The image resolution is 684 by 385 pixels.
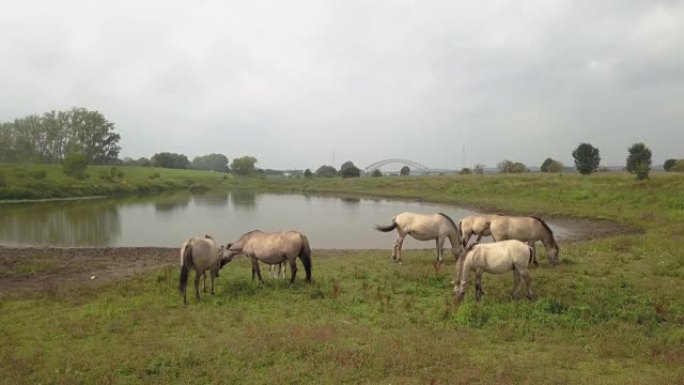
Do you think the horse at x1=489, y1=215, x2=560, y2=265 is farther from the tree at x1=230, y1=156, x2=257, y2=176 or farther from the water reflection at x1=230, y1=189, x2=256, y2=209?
the tree at x1=230, y1=156, x2=257, y2=176

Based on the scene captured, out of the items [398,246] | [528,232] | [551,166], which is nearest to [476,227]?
[528,232]

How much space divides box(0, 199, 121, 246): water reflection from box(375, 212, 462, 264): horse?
1492 cm

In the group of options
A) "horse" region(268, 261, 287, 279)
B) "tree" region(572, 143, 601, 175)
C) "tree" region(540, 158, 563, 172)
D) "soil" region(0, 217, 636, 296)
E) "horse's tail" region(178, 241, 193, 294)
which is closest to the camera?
"horse's tail" region(178, 241, 193, 294)

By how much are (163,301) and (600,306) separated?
9.13 m

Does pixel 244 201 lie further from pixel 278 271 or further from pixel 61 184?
pixel 278 271

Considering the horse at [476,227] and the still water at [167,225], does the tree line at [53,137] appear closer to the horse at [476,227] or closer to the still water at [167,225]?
the still water at [167,225]

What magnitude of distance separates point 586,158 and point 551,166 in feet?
51.9

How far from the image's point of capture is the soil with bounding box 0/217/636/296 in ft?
42.5

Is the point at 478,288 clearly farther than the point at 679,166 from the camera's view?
No

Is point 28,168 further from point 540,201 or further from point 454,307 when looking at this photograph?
point 454,307

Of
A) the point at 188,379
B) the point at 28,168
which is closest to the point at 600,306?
the point at 188,379

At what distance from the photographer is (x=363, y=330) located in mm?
8062

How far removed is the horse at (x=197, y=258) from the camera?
1031cm

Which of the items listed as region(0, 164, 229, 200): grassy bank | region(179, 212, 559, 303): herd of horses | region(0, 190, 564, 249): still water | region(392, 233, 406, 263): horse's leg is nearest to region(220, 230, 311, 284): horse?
region(179, 212, 559, 303): herd of horses
